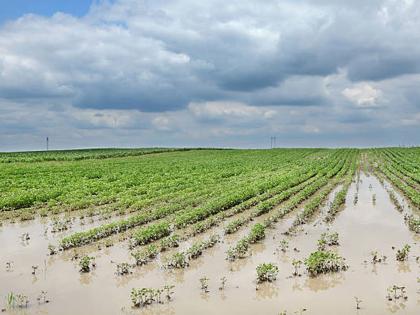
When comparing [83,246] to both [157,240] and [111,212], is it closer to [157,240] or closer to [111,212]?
[157,240]

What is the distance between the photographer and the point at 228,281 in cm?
1027

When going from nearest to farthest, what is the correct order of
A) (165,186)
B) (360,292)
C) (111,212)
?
1. (360,292)
2. (111,212)
3. (165,186)

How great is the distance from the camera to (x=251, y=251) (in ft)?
42.3

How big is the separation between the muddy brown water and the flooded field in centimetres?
2

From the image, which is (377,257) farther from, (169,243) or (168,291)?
(168,291)

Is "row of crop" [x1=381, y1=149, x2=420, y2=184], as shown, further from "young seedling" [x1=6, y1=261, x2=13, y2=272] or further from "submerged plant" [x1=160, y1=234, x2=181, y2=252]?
"young seedling" [x1=6, y1=261, x2=13, y2=272]

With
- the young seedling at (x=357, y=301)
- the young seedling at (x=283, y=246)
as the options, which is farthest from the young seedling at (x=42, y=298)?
the young seedling at (x=283, y=246)

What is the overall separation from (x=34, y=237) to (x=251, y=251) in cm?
721

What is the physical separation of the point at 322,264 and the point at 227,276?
217cm

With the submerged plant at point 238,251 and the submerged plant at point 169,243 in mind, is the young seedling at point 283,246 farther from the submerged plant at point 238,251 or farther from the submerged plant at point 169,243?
the submerged plant at point 169,243

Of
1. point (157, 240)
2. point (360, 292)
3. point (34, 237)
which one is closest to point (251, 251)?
point (157, 240)

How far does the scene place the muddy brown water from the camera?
28.9ft

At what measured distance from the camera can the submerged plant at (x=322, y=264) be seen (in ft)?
34.8

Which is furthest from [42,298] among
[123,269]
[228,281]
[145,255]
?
[228,281]
